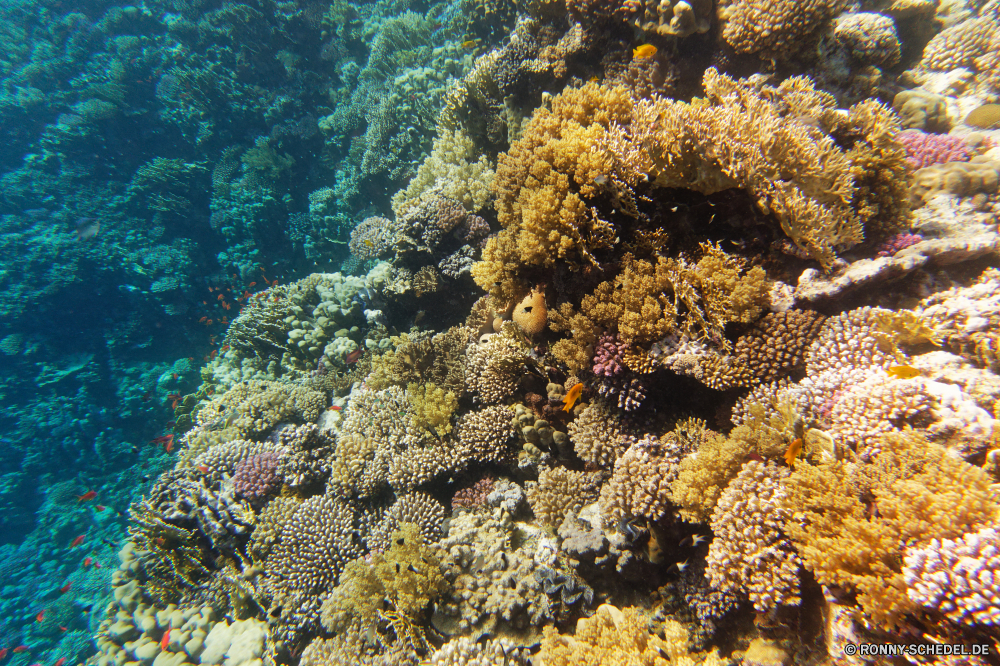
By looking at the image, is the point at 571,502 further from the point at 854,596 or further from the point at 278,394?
the point at 278,394

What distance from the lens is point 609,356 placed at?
357cm

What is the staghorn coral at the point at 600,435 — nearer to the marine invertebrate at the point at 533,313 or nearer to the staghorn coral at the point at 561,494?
the staghorn coral at the point at 561,494

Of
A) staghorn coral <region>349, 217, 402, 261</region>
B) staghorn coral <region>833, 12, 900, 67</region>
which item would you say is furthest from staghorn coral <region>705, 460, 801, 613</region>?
staghorn coral <region>349, 217, 402, 261</region>

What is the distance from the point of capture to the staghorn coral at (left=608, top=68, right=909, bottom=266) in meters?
3.08

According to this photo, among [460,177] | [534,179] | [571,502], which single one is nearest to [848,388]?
[571,502]

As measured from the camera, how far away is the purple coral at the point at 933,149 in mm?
3662

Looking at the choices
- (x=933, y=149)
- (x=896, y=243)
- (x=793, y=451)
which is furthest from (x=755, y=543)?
(x=933, y=149)

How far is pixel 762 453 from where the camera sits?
2.86 metres

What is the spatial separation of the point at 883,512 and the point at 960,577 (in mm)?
425

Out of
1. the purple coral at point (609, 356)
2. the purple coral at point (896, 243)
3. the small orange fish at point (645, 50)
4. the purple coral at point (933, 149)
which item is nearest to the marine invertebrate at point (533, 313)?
the purple coral at point (609, 356)

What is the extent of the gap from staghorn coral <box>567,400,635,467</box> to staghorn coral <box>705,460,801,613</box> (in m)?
1.06

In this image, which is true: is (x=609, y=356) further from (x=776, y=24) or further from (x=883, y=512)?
(x=776, y=24)

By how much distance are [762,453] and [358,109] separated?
14591 mm

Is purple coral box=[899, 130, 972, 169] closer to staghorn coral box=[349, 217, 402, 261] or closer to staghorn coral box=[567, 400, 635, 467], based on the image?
staghorn coral box=[567, 400, 635, 467]
